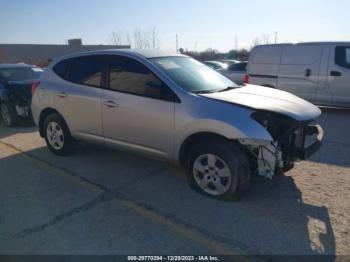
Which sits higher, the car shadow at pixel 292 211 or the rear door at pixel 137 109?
the rear door at pixel 137 109

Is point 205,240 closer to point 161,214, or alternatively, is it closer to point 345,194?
point 161,214

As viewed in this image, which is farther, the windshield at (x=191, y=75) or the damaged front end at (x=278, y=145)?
the windshield at (x=191, y=75)

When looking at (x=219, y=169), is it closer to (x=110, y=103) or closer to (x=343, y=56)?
(x=110, y=103)

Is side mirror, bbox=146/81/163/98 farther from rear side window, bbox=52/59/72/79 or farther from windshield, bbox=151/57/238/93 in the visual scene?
rear side window, bbox=52/59/72/79

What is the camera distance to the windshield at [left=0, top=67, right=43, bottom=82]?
8.59 metres

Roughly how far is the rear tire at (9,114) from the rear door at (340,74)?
7.83 meters

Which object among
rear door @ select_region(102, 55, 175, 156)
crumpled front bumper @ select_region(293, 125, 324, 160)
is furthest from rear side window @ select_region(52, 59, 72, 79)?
crumpled front bumper @ select_region(293, 125, 324, 160)

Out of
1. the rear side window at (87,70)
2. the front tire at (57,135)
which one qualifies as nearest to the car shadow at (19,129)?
the front tire at (57,135)

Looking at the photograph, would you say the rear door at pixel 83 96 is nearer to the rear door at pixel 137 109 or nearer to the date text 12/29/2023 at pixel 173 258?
the rear door at pixel 137 109

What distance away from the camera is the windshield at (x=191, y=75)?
4.10 metres

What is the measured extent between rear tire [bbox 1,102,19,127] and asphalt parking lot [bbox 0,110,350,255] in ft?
10.4

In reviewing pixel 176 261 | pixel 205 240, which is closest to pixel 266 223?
pixel 205 240

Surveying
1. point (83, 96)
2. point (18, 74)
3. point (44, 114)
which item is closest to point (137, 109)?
point (83, 96)

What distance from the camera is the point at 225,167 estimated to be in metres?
3.65
